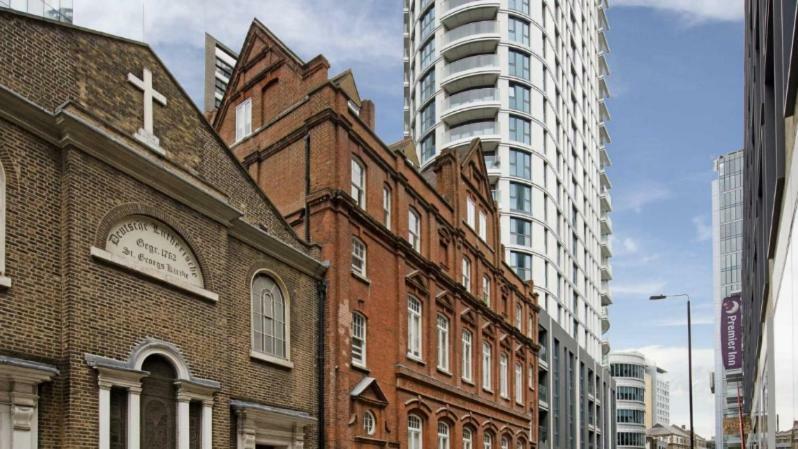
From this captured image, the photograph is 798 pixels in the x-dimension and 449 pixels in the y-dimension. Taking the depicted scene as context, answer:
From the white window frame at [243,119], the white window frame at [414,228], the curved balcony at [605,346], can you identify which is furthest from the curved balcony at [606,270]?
the white window frame at [243,119]

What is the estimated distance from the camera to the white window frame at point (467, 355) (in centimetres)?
3056

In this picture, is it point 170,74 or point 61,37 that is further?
point 170,74

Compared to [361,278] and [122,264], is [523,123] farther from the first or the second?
[122,264]

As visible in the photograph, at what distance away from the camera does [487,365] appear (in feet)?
111

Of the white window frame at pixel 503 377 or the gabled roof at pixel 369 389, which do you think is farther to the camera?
the white window frame at pixel 503 377

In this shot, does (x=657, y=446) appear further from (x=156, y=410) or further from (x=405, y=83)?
(x=156, y=410)

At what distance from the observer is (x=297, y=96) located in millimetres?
22984

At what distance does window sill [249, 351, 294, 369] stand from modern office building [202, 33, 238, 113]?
216ft

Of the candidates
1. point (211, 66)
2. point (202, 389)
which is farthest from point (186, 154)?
point (211, 66)

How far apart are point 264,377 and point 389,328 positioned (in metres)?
6.99

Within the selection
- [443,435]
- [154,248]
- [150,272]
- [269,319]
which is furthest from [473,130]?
[150,272]

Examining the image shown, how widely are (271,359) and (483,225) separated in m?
19.7

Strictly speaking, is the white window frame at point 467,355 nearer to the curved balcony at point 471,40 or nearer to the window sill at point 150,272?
the window sill at point 150,272

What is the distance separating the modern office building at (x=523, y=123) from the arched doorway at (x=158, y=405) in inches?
1558
